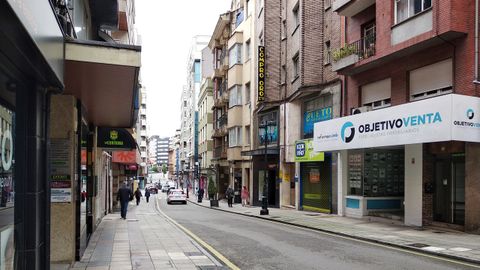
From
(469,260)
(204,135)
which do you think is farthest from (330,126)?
(204,135)

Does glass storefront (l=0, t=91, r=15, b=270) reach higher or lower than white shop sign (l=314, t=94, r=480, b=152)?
lower

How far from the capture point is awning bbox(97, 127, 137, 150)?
1819 cm

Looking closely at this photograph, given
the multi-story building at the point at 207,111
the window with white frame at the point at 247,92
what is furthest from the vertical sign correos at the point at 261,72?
the multi-story building at the point at 207,111

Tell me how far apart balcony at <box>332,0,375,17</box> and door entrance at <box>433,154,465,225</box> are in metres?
7.86

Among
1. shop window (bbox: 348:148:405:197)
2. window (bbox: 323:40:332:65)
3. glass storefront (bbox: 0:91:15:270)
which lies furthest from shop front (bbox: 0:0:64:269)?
window (bbox: 323:40:332:65)

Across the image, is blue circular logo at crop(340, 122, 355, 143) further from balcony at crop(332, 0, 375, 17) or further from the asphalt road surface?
balcony at crop(332, 0, 375, 17)

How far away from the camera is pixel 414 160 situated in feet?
61.8

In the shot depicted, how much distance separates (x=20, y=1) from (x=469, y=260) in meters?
10.5

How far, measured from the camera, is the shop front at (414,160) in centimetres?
1527

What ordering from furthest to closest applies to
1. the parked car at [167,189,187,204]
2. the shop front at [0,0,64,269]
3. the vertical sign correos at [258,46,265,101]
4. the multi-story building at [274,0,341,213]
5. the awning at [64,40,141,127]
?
1. the parked car at [167,189,187,204]
2. the vertical sign correos at [258,46,265,101]
3. the multi-story building at [274,0,341,213]
4. the awning at [64,40,141,127]
5. the shop front at [0,0,64,269]

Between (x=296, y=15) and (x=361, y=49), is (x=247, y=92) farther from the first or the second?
(x=361, y=49)

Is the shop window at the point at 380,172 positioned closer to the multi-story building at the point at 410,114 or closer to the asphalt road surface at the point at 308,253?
the multi-story building at the point at 410,114

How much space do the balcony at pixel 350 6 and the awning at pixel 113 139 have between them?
37.4 ft

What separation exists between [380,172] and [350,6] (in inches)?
297
